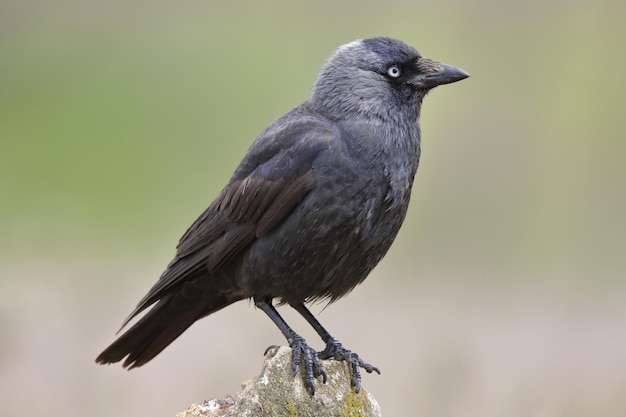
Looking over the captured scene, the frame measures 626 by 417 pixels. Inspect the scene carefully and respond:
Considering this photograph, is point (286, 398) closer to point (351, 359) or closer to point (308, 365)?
point (308, 365)

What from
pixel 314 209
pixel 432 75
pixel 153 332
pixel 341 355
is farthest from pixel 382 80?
pixel 153 332

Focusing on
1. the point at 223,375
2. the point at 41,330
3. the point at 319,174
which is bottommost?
the point at 223,375

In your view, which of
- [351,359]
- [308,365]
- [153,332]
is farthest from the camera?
[153,332]

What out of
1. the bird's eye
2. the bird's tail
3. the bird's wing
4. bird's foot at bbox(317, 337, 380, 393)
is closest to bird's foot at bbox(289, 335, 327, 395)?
bird's foot at bbox(317, 337, 380, 393)

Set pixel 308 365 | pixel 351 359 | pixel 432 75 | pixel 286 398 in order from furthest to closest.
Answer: pixel 432 75
pixel 351 359
pixel 308 365
pixel 286 398

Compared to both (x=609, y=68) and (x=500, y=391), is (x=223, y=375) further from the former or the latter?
(x=609, y=68)

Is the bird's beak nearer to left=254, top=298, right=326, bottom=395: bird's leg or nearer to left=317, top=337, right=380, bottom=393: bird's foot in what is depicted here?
left=317, top=337, right=380, bottom=393: bird's foot

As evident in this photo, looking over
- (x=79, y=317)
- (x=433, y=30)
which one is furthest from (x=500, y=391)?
(x=433, y=30)
